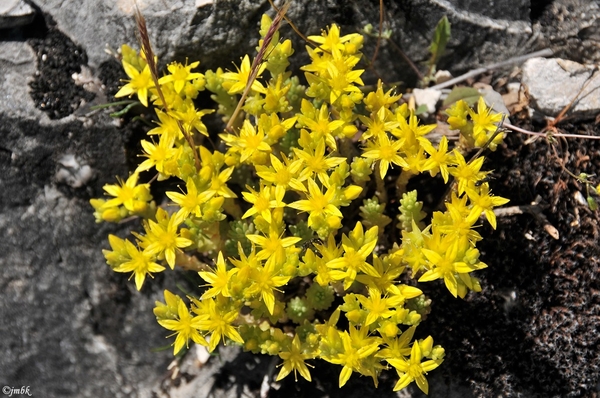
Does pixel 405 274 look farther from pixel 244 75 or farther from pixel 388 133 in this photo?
pixel 244 75

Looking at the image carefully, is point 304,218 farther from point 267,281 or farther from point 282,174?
point 267,281

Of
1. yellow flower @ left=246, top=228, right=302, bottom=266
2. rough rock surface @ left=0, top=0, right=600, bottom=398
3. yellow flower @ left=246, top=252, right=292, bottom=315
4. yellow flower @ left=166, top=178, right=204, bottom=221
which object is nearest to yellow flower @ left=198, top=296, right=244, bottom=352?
yellow flower @ left=246, top=252, right=292, bottom=315

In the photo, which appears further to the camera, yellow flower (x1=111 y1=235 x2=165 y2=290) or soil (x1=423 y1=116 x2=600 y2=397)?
soil (x1=423 y1=116 x2=600 y2=397)

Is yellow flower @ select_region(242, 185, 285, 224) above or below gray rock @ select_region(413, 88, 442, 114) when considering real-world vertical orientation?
below

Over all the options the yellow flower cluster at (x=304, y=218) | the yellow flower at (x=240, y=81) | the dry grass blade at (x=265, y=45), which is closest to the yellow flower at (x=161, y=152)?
the yellow flower cluster at (x=304, y=218)

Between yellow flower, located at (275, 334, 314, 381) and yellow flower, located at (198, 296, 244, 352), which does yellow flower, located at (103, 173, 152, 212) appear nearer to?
yellow flower, located at (198, 296, 244, 352)

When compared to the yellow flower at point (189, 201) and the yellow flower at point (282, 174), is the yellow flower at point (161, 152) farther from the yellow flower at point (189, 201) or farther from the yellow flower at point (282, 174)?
the yellow flower at point (282, 174)
